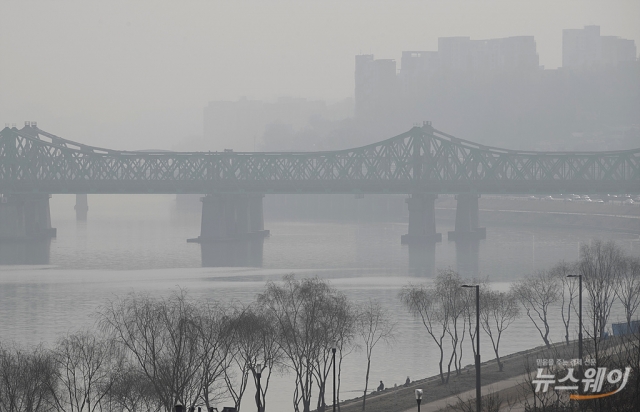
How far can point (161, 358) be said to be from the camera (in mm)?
36531

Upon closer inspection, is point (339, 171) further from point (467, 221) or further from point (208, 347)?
point (208, 347)

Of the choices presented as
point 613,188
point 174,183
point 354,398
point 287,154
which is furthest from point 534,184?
point 354,398

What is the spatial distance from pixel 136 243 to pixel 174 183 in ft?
72.7

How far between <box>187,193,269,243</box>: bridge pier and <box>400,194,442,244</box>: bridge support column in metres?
18.7

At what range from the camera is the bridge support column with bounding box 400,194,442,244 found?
12381 centimetres

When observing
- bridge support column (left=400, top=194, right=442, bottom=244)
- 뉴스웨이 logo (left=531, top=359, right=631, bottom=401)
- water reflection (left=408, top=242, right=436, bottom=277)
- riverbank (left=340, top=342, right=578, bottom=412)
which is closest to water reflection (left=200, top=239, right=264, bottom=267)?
water reflection (left=408, top=242, right=436, bottom=277)

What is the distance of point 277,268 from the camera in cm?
9256

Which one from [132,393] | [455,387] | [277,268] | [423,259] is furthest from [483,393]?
[423,259]

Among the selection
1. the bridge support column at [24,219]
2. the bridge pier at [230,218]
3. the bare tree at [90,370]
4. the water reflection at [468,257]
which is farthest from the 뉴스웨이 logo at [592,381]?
the bridge support column at [24,219]

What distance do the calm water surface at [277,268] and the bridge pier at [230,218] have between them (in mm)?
4329

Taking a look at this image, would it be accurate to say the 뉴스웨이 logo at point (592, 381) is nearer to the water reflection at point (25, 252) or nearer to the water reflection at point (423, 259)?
the water reflection at point (423, 259)

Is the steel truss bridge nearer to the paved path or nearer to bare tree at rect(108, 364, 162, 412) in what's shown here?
the paved path

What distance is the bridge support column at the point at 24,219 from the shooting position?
139250 mm

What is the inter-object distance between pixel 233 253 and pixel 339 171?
38.0 m
